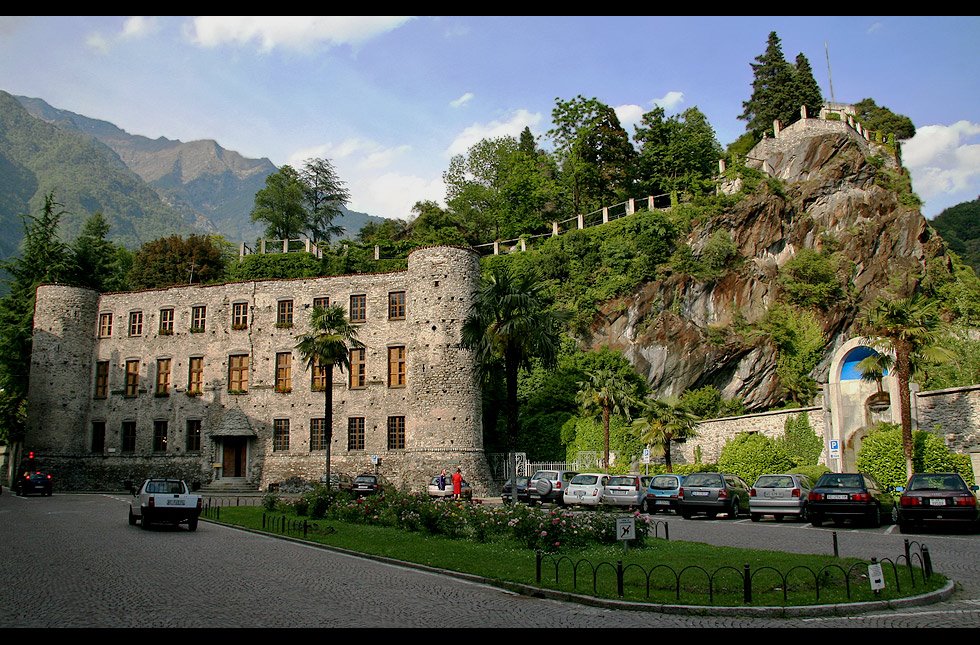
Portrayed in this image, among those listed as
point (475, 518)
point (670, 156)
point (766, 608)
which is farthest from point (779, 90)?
point (766, 608)

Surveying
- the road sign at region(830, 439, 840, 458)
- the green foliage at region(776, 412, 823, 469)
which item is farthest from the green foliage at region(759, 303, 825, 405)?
the road sign at region(830, 439, 840, 458)

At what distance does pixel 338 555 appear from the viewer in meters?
18.0

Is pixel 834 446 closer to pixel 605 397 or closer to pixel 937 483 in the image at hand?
pixel 937 483

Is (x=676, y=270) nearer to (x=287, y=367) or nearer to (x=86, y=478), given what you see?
(x=287, y=367)

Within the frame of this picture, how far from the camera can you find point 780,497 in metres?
25.3

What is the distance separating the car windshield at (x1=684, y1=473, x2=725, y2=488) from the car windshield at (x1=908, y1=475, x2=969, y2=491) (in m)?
6.84

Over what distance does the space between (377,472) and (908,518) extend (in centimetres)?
3373

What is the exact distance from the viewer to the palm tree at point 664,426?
4012cm

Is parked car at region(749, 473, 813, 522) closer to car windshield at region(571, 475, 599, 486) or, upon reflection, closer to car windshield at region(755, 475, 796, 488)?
car windshield at region(755, 475, 796, 488)

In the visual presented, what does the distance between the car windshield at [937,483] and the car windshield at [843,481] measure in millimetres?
1540

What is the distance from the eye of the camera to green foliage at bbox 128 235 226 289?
70125mm

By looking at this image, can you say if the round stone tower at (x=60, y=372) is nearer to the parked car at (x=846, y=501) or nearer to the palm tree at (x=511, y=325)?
A: the palm tree at (x=511, y=325)

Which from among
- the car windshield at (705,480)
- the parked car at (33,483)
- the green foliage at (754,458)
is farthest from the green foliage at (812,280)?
the parked car at (33,483)
